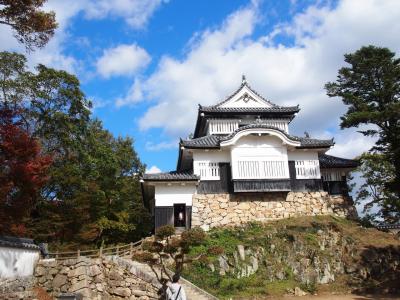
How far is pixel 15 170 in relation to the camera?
17.2 meters

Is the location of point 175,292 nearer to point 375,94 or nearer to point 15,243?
point 15,243

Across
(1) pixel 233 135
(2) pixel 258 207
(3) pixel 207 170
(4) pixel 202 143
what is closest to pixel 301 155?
(2) pixel 258 207

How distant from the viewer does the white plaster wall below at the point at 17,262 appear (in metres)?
13.8

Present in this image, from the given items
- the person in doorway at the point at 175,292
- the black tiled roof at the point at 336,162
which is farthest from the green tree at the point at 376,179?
the person in doorway at the point at 175,292

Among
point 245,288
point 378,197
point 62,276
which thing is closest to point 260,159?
point 245,288

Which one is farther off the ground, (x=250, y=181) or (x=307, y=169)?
(x=307, y=169)

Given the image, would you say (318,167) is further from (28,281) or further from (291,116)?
(28,281)

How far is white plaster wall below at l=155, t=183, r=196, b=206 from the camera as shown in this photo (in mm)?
24272

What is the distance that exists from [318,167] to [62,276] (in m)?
17.0

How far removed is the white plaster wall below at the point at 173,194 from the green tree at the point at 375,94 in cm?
1002

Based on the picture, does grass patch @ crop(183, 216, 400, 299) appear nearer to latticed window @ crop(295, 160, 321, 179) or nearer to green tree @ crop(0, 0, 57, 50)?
latticed window @ crop(295, 160, 321, 179)

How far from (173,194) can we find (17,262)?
11.1 m

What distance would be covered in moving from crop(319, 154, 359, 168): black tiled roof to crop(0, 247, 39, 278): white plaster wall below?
18.7 metres

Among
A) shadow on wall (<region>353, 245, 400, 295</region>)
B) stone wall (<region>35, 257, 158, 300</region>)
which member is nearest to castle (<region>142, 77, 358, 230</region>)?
shadow on wall (<region>353, 245, 400, 295</region>)
